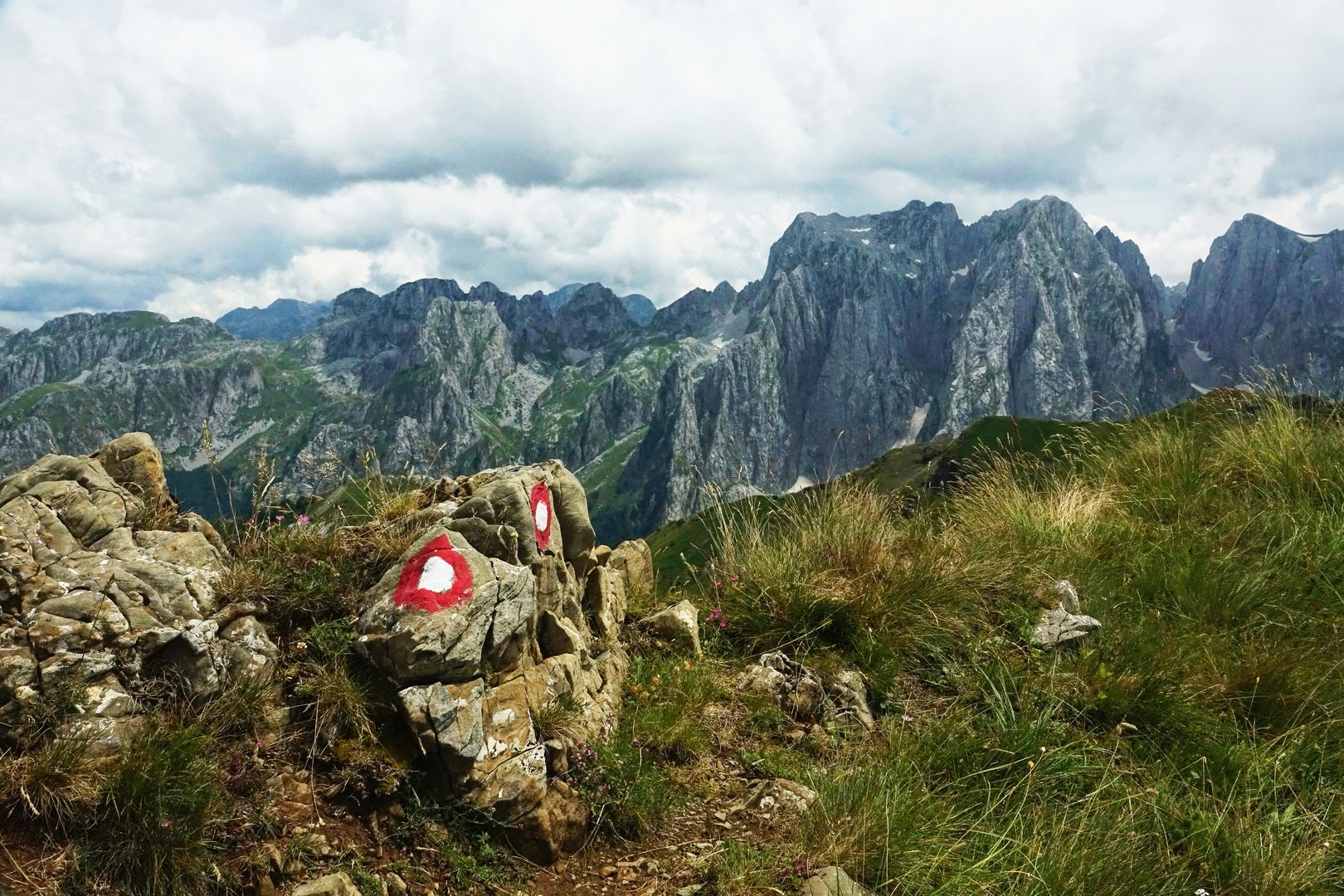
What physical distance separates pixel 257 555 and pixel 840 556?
6.41 metres

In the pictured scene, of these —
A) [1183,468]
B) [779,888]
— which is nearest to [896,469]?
[1183,468]

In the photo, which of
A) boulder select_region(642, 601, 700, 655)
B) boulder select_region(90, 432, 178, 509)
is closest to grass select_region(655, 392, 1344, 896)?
boulder select_region(642, 601, 700, 655)

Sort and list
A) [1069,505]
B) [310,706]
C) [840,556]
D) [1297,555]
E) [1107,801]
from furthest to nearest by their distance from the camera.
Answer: [1069,505] → [840,556] → [1297,555] → [310,706] → [1107,801]

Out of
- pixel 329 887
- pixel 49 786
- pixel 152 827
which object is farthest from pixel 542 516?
pixel 49 786

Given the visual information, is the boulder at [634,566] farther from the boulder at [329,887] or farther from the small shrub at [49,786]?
the small shrub at [49,786]

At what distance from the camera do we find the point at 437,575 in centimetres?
611

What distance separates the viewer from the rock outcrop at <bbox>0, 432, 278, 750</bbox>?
4.73 meters

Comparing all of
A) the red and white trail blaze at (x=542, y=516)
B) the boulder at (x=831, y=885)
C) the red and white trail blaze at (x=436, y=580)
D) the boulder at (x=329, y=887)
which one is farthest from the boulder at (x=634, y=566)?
the boulder at (x=329, y=887)

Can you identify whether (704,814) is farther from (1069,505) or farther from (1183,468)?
(1183,468)

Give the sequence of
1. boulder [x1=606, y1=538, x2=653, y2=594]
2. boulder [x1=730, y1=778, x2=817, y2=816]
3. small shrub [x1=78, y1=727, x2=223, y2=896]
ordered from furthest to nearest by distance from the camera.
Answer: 1. boulder [x1=606, y1=538, x2=653, y2=594]
2. boulder [x1=730, y1=778, x2=817, y2=816]
3. small shrub [x1=78, y1=727, x2=223, y2=896]

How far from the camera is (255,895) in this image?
4.41 metres

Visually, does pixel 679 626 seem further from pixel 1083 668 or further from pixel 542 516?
pixel 1083 668

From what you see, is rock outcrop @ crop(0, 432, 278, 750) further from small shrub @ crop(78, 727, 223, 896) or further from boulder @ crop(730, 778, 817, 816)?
boulder @ crop(730, 778, 817, 816)

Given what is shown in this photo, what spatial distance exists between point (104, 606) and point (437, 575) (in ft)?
7.55
